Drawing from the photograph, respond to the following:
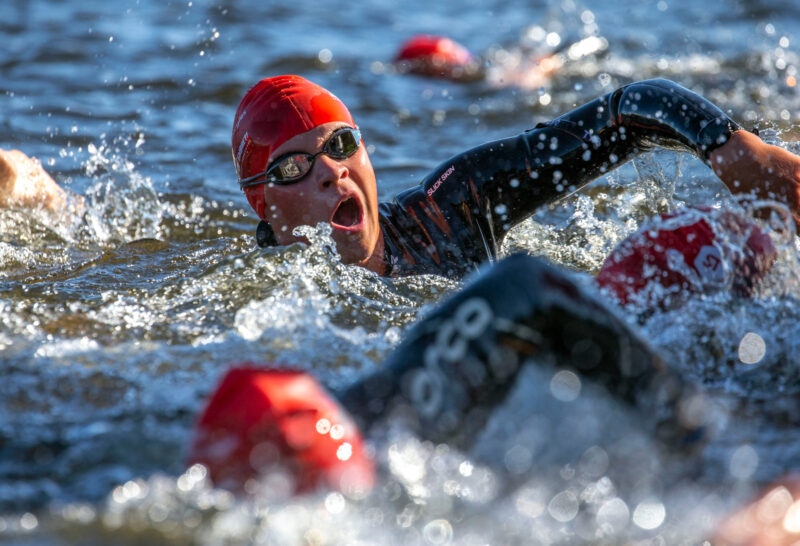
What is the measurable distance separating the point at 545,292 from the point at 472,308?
204mm

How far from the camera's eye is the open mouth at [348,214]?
3.83m

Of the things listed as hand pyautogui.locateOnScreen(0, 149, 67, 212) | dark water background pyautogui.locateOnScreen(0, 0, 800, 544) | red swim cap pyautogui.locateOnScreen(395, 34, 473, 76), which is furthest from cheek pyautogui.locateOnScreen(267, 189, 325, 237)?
red swim cap pyautogui.locateOnScreen(395, 34, 473, 76)

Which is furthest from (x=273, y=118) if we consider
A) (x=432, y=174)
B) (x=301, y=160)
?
(x=432, y=174)

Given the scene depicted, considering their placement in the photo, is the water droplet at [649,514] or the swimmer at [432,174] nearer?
the water droplet at [649,514]

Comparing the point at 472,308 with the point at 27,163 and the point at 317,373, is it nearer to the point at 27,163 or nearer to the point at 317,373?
the point at 317,373

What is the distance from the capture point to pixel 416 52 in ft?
32.4

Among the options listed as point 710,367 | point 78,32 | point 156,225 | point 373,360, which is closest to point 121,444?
point 373,360

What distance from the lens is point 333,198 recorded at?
12.4ft

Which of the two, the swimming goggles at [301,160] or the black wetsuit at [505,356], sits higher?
the black wetsuit at [505,356]

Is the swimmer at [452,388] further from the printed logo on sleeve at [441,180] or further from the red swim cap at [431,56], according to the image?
the red swim cap at [431,56]

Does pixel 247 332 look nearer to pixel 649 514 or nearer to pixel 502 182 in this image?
pixel 502 182

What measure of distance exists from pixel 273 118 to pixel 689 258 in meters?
1.84

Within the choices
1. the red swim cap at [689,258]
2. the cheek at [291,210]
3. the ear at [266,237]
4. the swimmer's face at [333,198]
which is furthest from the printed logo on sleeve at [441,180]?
the red swim cap at [689,258]

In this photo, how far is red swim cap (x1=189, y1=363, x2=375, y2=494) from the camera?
2.16 meters
